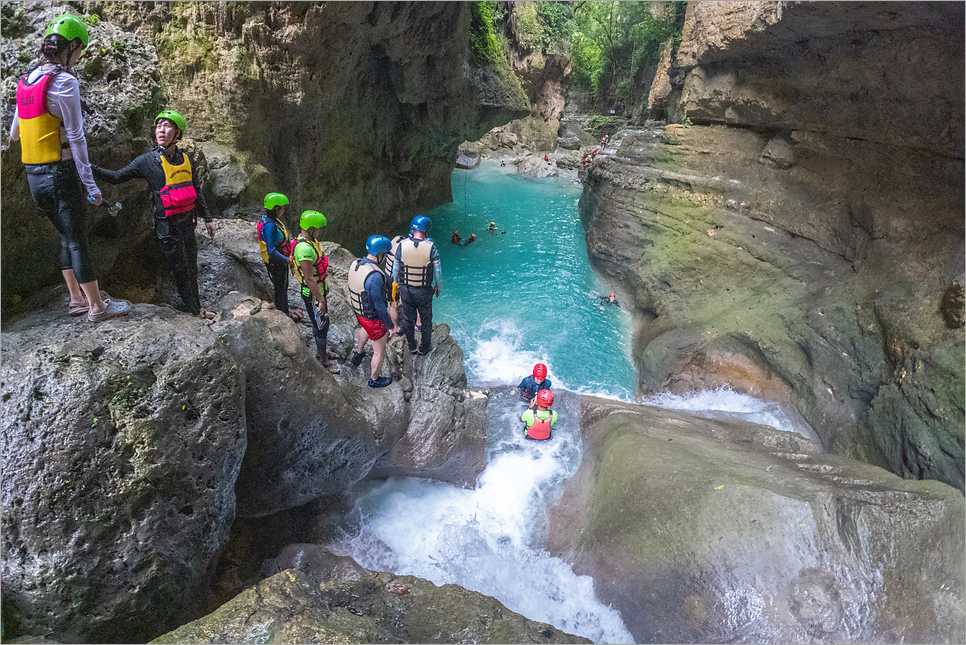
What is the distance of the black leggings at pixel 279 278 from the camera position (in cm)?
543

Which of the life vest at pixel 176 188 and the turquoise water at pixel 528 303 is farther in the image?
the turquoise water at pixel 528 303

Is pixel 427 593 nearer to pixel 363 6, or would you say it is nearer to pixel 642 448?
pixel 642 448

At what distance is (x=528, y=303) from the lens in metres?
12.5

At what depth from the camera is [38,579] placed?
312 centimetres

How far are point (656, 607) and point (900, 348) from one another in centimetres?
536

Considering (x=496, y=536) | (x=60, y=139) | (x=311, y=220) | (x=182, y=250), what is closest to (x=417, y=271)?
(x=311, y=220)

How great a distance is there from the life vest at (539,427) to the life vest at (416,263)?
7.79 feet

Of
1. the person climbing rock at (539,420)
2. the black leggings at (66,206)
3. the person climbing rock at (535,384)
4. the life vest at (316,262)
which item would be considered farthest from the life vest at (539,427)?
the black leggings at (66,206)

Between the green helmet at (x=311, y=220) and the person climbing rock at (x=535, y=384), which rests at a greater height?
the green helmet at (x=311, y=220)

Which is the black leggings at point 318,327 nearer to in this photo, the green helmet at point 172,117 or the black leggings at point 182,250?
the black leggings at point 182,250

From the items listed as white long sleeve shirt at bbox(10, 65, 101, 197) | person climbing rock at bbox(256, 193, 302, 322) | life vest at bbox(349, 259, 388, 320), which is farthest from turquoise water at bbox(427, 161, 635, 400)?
white long sleeve shirt at bbox(10, 65, 101, 197)

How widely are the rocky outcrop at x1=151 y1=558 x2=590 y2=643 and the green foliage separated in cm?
1217

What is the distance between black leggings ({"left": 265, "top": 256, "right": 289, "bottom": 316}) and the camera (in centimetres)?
543

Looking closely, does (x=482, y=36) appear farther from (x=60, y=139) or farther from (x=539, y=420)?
(x=60, y=139)
